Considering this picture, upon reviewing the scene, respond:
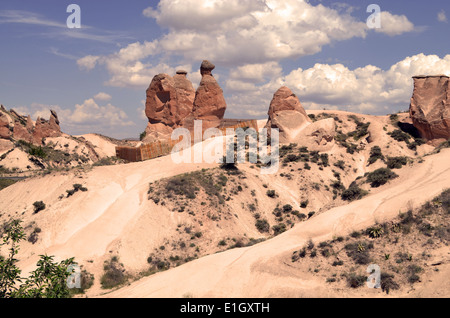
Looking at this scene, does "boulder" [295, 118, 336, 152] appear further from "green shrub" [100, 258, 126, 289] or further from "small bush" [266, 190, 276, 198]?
"green shrub" [100, 258, 126, 289]

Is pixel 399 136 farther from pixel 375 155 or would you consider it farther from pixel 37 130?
pixel 37 130

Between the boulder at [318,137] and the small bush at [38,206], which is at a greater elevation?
the boulder at [318,137]

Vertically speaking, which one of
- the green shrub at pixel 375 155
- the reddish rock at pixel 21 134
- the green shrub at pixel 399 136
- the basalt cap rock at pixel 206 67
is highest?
the basalt cap rock at pixel 206 67

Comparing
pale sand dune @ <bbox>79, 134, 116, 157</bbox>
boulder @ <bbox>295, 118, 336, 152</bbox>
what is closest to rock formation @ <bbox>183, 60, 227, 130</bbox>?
boulder @ <bbox>295, 118, 336, 152</bbox>

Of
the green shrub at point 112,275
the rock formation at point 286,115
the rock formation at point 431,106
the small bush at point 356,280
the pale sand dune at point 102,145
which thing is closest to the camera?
the small bush at point 356,280

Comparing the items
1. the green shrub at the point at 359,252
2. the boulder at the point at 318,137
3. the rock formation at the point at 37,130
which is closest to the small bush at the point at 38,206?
the green shrub at the point at 359,252

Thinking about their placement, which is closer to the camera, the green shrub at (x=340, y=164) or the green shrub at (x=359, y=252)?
the green shrub at (x=359, y=252)

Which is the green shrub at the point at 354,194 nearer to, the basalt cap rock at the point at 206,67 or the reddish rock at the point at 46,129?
the basalt cap rock at the point at 206,67
